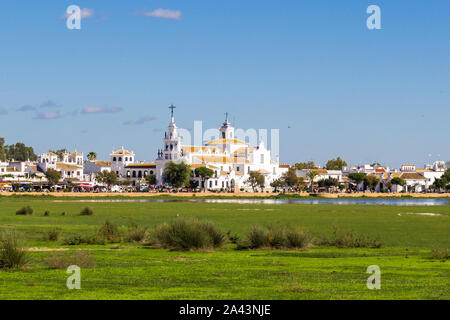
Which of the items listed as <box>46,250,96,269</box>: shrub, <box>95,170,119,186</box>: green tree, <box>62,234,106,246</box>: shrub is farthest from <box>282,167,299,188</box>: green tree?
<box>46,250,96,269</box>: shrub

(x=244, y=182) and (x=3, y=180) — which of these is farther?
(x=244, y=182)

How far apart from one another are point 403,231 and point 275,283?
2582 cm

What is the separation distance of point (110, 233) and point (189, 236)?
631cm

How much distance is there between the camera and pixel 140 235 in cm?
3294

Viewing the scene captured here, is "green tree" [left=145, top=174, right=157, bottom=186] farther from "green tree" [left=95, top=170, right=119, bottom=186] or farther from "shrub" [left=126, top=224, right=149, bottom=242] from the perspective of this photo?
"shrub" [left=126, top=224, right=149, bottom=242]

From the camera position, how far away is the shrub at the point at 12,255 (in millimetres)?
21438

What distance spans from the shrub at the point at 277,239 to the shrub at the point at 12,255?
10061 millimetres

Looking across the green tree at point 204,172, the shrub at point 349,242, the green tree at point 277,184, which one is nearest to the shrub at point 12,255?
the shrub at point 349,242

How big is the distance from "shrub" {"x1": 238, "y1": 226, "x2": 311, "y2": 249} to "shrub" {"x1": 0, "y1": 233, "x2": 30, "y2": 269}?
1006 cm

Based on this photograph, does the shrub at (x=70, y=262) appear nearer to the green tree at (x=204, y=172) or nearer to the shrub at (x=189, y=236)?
the shrub at (x=189, y=236)
